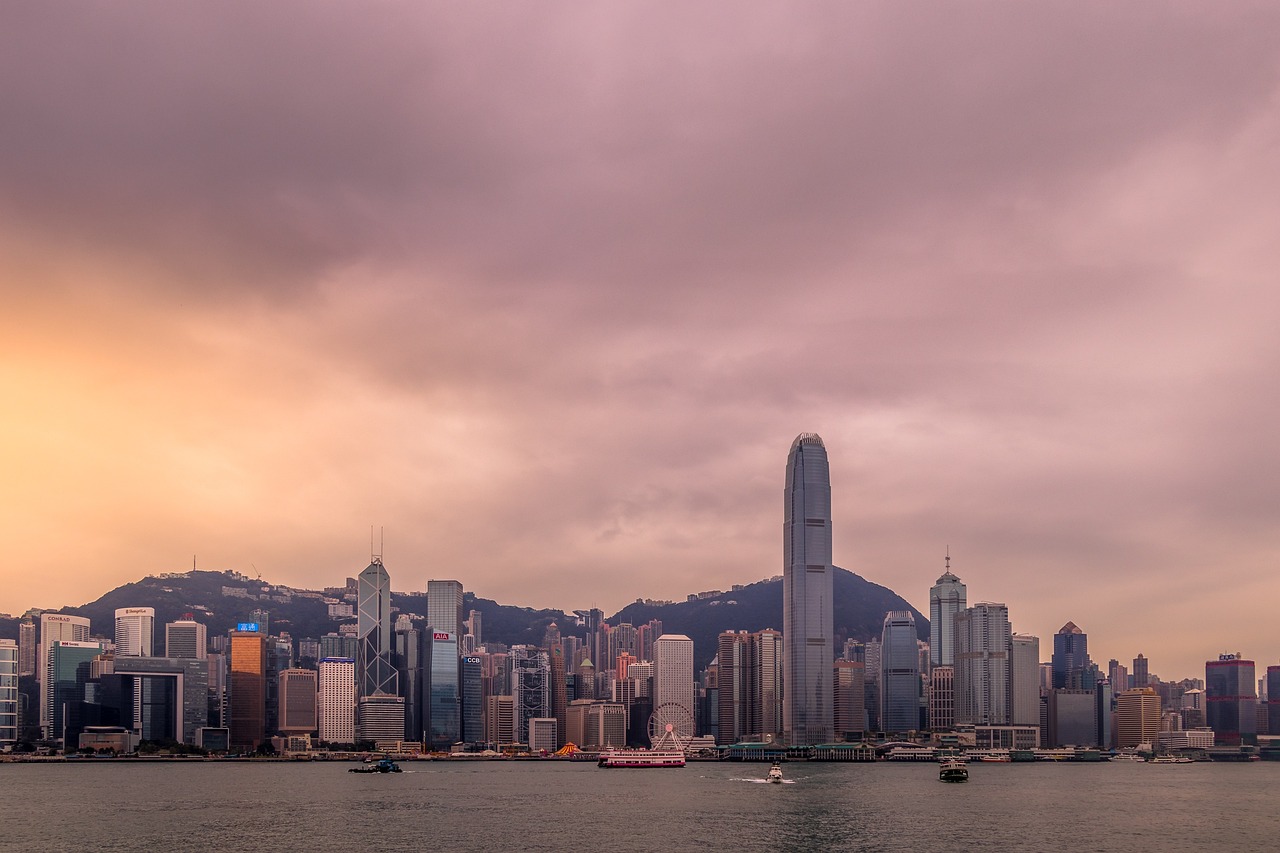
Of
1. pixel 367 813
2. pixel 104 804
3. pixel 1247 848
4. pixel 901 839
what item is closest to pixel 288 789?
pixel 104 804

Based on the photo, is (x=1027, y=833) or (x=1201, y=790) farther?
(x=1201, y=790)

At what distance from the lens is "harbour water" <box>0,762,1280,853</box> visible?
99188mm

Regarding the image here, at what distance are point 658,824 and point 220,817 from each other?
39.5 meters

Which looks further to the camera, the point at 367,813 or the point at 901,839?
the point at 367,813

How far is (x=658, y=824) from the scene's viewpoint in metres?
114

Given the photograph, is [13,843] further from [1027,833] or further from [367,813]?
[1027,833]

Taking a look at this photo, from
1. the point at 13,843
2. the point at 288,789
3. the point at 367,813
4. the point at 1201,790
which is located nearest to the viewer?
the point at 13,843

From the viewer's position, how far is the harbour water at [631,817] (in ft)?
325

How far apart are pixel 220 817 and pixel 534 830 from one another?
32.1 metres

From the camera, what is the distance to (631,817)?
12212 centimetres

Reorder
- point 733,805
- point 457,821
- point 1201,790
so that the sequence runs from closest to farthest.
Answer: point 457,821
point 733,805
point 1201,790

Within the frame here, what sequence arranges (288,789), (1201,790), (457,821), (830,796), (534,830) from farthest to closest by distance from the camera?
(1201,790) → (288,789) → (830,796) → (457,821) → (534,830)

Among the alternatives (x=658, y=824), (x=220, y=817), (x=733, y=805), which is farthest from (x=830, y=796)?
(x=220, y=817)

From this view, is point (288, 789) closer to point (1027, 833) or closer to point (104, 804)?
point (104, 804)
